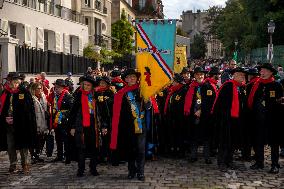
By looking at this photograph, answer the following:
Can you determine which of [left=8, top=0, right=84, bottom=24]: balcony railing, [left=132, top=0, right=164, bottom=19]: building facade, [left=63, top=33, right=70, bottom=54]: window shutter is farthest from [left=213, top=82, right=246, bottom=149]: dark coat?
[left=132, top=0, right=164, bottom=19]: building facade

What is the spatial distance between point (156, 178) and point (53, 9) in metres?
24.2

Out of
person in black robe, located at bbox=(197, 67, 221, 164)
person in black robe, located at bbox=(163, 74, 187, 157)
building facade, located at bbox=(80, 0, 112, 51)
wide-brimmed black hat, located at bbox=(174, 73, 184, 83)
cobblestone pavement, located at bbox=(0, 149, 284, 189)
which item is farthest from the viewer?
building facade, located at bbox=(80, 0, 112, 51)

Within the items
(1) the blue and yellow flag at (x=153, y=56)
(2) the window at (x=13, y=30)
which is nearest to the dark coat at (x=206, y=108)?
(1) the blue and yellow flag at (x=153, y=56)

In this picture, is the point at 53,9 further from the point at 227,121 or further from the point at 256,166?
the point at 256,166

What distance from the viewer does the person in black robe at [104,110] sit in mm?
8719

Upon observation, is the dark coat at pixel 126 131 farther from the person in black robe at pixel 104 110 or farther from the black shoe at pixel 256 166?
the black shoe at pixel 256 166

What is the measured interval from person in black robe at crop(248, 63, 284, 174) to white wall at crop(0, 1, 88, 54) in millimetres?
17078

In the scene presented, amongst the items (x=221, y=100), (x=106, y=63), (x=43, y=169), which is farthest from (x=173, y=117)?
(x=106, y=63)

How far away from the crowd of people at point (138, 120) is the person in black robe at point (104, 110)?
2cm

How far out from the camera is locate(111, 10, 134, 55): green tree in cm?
5131

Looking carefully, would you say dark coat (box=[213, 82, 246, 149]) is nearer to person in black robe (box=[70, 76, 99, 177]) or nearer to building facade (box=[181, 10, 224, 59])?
person in black robe (box=[70, 76, 99, 177])

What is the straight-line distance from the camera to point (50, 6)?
3012 centimetres

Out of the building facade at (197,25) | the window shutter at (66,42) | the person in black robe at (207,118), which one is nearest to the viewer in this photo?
the person in black robe at (207,118)

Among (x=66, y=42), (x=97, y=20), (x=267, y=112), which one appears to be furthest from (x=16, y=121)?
(x=97, y=20)
